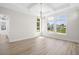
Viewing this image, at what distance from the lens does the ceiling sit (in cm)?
180

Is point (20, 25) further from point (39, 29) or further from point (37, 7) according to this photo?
point (37, 7)

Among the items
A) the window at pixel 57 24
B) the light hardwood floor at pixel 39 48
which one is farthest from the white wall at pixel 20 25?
the window at pixel 57 24

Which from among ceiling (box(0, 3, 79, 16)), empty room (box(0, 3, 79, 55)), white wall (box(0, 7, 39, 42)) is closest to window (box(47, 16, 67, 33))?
empty room (box(0, 3, 79, 55))

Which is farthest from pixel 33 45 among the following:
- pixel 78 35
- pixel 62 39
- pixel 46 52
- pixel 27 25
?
pixel 78 35

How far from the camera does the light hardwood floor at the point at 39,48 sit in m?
1.83

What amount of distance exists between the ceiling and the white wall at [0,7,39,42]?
87 millimetres

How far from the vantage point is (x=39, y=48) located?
1857 millimetres

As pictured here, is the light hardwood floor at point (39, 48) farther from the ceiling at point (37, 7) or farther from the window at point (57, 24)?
the ceiling at point (37, 7)

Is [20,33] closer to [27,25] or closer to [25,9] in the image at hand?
[27,25]

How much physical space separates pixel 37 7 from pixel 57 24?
526 millimetres

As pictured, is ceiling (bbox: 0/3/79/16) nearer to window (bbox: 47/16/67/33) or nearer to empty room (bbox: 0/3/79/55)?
empty room (bbox: 0/3/79/55)

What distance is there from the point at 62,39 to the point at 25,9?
927 mm

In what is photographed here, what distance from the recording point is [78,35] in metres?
1.81
